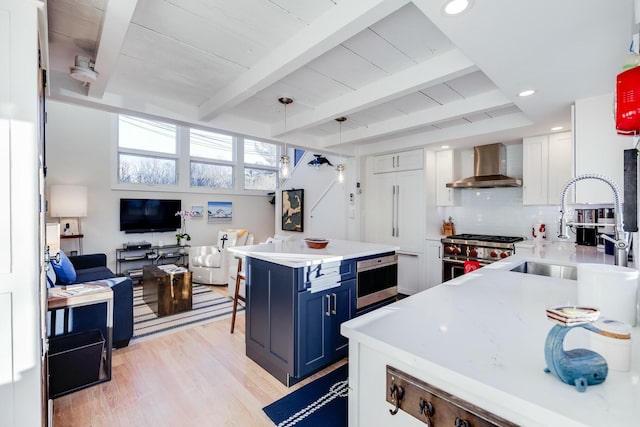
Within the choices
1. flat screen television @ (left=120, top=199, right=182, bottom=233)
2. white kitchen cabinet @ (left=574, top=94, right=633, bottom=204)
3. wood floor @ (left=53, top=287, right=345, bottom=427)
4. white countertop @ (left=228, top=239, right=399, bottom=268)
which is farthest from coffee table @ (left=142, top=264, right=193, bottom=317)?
white kitchen cabinet @ (left=574, top=94, right=633, bottom=204)

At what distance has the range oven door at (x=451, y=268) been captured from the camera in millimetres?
3928

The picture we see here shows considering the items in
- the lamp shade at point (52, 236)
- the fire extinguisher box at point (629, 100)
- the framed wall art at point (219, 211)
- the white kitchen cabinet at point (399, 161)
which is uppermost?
the white kitchen cabinet at point (399, 161)

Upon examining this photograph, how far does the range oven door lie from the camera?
12.9ft

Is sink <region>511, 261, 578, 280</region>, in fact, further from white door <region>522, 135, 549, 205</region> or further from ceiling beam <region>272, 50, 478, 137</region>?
ceiling beam <region>272, 50, 478, 137</region>

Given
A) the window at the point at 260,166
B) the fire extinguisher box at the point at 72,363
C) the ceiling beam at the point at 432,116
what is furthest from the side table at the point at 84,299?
the window at the point at 260,166

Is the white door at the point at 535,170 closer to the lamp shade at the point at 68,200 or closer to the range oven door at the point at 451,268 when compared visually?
the range oven door at the point at 451,268

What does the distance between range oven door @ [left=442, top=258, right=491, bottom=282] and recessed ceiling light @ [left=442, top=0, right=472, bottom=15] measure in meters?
3.24

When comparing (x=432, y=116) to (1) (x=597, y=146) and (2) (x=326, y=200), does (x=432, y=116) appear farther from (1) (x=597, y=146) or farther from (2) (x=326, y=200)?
(2) (x=326, y=200)

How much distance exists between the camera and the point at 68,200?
4.56 m

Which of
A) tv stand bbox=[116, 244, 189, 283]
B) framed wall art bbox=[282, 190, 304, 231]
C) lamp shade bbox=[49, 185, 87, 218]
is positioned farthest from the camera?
framed wall art bbox=[282, 190, 304, 231]

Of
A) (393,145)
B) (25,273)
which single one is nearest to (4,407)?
(25,273)

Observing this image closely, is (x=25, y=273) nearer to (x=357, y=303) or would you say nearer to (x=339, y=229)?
(x=357, y=303)

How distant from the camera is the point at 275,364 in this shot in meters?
2.41

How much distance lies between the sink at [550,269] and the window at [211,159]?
5750mm
